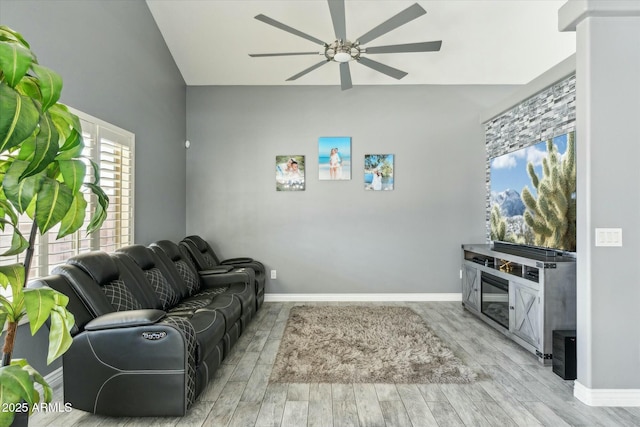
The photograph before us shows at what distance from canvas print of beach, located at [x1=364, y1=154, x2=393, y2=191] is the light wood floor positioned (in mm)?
2650

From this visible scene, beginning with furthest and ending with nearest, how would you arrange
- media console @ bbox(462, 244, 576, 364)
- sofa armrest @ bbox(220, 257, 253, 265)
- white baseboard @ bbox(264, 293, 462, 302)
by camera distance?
white baseboard @ bbox(264, 293, 462, 302), sofa armrest @ bbox(220, 257, 253, 265), media console @ bbox(462, 244, 576, 364)

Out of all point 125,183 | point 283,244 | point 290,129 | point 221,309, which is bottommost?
point 221,309

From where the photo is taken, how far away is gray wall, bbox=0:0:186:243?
2.57m

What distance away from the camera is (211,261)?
4.63 meters

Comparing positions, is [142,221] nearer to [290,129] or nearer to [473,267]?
[290,129]

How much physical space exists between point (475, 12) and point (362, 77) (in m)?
1.56

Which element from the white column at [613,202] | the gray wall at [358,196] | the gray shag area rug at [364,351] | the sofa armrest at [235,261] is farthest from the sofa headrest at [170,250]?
the white column at [613,202]

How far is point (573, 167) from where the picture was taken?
9.87 feet

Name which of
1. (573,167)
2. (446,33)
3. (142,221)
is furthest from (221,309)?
(446,33)

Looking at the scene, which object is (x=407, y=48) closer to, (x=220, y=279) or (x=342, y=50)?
(x=342, y=50)

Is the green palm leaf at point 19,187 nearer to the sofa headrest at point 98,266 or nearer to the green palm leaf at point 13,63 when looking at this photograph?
the green palm leaf at point 13,63

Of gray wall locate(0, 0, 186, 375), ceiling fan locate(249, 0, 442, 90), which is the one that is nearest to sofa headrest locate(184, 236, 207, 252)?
gray wall locate(0, 0, 186, 375)

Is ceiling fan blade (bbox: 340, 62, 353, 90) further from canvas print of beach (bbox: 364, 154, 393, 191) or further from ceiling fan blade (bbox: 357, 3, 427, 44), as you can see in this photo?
canvas print of beach (bbox: 364, 154, 393, 191)

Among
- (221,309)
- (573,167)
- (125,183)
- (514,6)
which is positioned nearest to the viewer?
(221,309)
